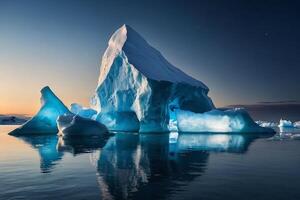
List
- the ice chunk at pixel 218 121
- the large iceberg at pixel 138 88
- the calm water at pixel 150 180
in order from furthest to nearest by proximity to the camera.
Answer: the ice chunk at pixel 218 121, the large iceberg at pixel 138 88, the calm water at pixel 150 180

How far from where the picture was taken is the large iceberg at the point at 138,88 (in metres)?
41.2

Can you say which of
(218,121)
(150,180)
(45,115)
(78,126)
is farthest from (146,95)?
(150,180)

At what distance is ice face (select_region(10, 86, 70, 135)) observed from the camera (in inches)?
1524

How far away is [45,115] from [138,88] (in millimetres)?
12164

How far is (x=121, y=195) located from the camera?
8023 millimetres

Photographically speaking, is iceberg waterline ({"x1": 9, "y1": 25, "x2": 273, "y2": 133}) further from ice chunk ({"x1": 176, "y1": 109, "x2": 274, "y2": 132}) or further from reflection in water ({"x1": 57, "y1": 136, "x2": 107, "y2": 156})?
reflection in water ({"x1": 57, "y1": 136, "x2": 107, "y2": 156})

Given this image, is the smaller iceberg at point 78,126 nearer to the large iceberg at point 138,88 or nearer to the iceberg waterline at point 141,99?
the iceberg waterline at point 141,99

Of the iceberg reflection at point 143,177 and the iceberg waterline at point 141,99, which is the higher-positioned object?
the iceberg waterline at point 141,99

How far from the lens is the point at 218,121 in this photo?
43.3 meters

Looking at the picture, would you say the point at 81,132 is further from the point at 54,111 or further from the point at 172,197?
the point at 172,197

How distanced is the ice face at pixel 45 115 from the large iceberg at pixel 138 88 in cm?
797

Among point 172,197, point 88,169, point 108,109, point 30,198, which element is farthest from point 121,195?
point 108,109

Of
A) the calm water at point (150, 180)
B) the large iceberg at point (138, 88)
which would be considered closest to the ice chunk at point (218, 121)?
the large iceberg at point (138, 88)

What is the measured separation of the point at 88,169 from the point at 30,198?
4763 mm
